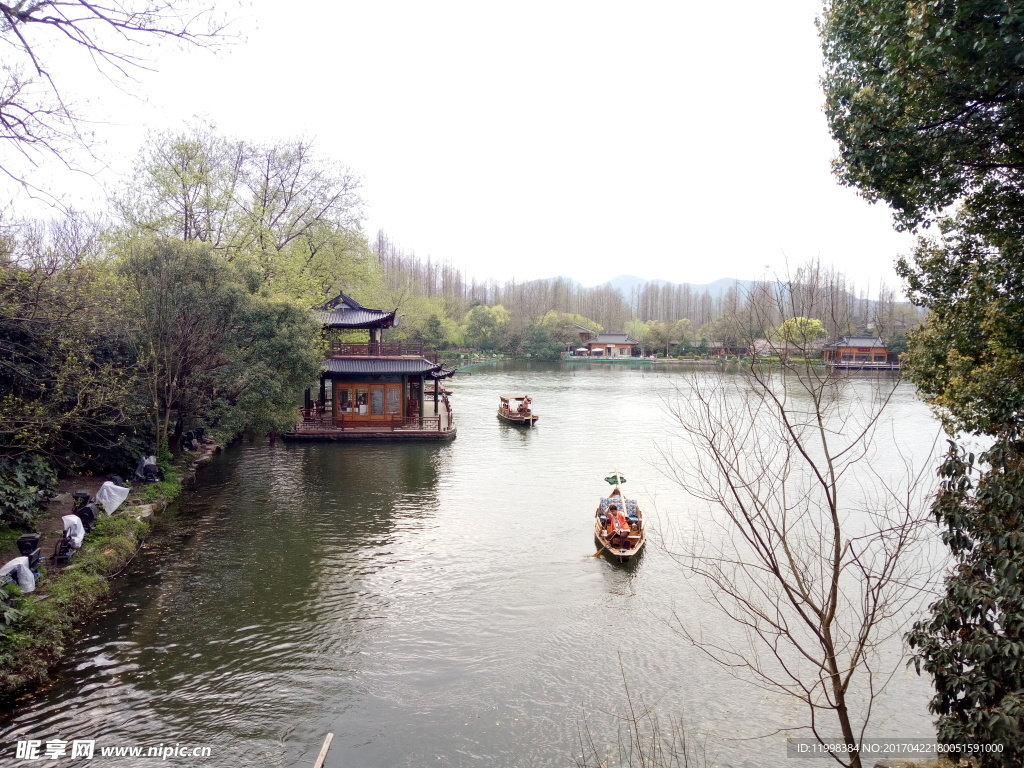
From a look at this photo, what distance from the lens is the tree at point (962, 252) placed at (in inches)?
197

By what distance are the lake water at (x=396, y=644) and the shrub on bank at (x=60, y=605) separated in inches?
11.6

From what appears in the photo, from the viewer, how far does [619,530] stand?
12555 millimetres

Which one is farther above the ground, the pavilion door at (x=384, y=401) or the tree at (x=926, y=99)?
the tree at (x=926, y=99)

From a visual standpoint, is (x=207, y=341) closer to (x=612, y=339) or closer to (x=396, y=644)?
(x=396, y=644)

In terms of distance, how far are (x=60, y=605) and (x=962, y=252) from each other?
13.0 m

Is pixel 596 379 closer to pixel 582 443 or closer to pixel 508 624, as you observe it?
pixel 582 443

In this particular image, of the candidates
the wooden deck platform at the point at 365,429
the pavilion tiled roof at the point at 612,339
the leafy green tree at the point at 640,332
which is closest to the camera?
the wooden deck platform at the point at 365,429

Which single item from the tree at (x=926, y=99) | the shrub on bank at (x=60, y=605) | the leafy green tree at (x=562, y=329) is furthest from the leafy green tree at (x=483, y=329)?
the tree at (x=926, y=99)

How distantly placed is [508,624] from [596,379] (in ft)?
150

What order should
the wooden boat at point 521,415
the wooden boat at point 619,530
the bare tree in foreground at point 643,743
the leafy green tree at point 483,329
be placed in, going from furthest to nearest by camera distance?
the leafy green tree at point 483,329 < the wooden boat at point 521,415 < the wooden boat at point 619,530 < the bare tree in foreground at point 643,743

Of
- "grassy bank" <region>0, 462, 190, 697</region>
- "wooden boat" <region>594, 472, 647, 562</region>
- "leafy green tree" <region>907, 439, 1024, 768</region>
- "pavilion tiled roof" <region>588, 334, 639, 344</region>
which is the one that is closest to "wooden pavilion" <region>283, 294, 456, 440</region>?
"wooden boat" <region>594, 472, 647, 562</region>

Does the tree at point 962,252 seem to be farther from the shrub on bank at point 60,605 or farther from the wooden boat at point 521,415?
the wooden boat at point 521,415

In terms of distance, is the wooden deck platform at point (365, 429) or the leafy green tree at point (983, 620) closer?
the leafy green tree at point (983, 620)

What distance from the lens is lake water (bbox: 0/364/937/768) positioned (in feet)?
23.8
